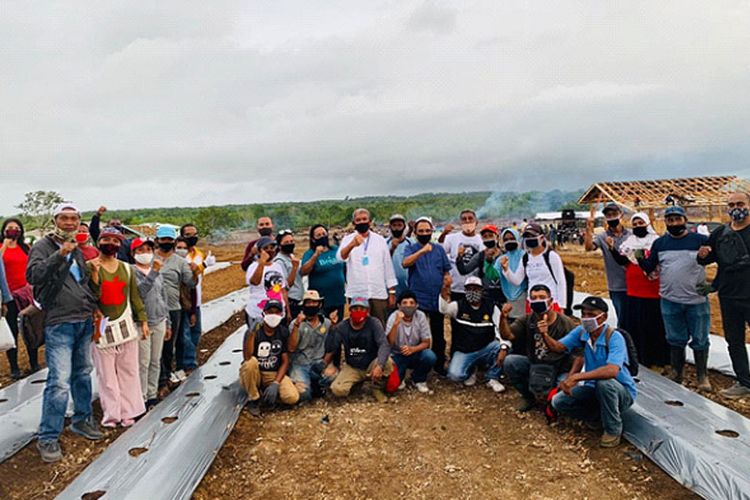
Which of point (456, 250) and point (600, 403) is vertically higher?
point (456, 250)

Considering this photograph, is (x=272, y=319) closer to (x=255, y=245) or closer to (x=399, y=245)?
(x=255, y=245)

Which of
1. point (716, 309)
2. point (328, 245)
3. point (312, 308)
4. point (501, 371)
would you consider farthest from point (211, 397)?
point (716, 309)

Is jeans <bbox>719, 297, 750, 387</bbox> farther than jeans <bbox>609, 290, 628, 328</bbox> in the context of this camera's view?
No

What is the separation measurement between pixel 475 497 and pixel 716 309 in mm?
7865

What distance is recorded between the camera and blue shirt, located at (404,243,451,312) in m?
4.71

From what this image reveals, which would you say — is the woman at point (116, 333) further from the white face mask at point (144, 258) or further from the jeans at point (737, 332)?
the jeans at point (737, 332)

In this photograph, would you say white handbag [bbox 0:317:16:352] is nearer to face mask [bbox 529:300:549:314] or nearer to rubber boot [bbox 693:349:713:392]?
face mask [bbox 529:300:549:314]

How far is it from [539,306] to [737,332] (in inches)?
64.6

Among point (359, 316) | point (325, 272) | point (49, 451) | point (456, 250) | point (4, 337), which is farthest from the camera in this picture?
A: point (456, 250)

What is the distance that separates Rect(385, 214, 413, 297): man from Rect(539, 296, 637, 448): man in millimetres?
1967

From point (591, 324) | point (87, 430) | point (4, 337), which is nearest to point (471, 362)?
point (591, 324)

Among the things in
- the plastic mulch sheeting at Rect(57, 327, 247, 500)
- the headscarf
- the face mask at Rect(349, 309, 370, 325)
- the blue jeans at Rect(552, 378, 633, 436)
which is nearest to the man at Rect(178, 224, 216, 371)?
the plastic mulch sheeting at Rect(57, 327, 247, 500)

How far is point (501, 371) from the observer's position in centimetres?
473

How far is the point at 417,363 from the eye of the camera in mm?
4559
